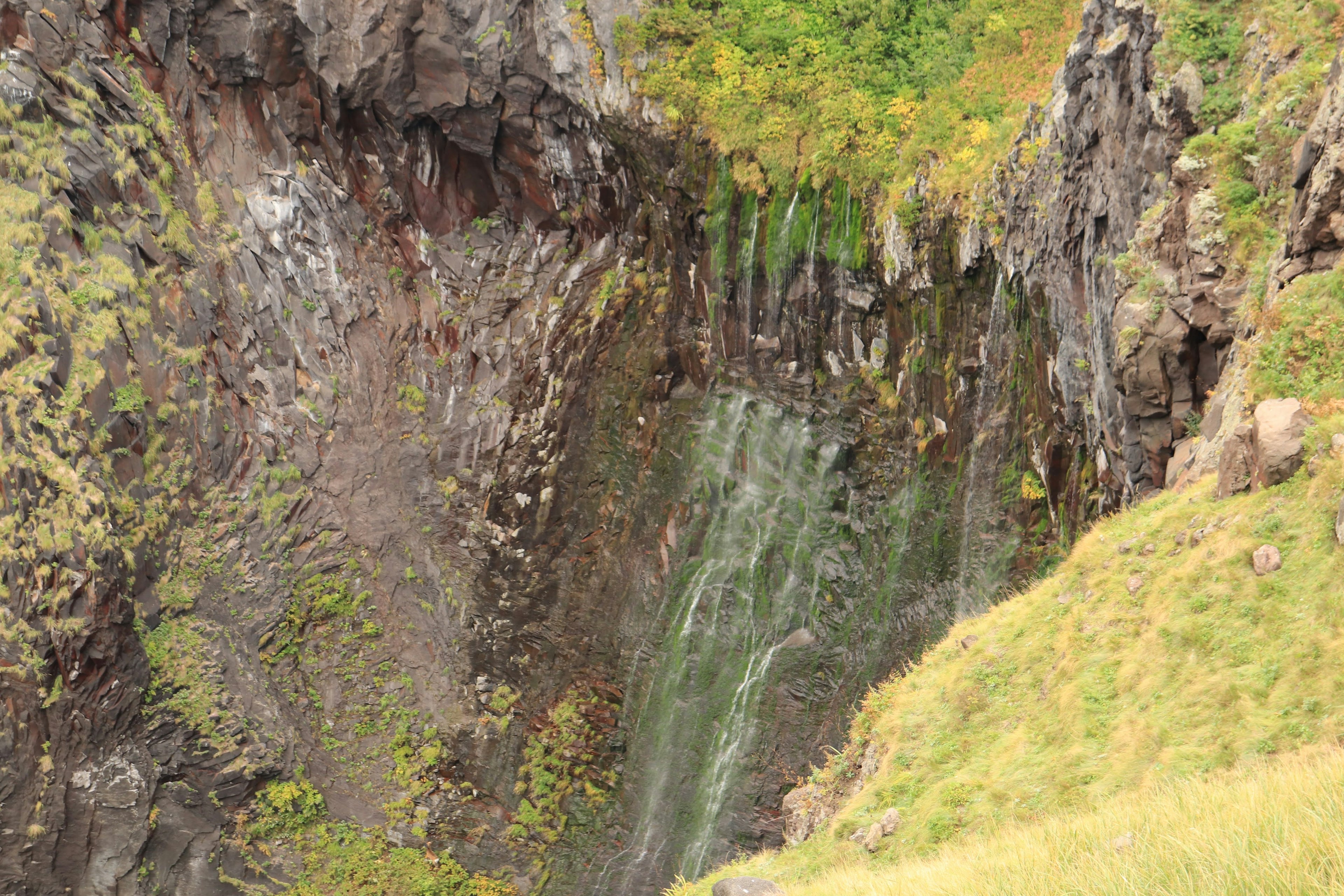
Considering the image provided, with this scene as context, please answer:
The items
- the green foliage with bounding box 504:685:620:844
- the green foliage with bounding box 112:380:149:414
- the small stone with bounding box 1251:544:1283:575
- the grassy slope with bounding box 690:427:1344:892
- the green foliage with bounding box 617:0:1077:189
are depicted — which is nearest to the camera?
the grassy slope with bounding box 690:427:1344:892

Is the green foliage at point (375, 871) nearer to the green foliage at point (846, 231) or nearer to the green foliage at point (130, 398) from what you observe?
the green foliage at point (130, 398)

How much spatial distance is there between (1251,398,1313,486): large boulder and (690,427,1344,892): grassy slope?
0.57 ft

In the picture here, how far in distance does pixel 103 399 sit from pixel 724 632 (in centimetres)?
1497

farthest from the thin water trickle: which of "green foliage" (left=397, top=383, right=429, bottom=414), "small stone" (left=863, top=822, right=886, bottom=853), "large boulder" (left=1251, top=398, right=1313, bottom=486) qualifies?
"small stone" (left=863, top=822, right=886, bottom=853)

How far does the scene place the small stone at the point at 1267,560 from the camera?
279 inches

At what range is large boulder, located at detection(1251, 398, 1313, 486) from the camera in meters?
7.67

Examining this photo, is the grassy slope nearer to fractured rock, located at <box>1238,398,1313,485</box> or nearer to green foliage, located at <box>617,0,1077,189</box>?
fractured rock, located at <box>1238,398,1313,485</box>

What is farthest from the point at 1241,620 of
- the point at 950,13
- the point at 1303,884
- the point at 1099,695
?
the point at 950,13

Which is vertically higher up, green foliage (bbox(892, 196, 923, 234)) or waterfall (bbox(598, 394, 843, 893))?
green foliage (bbox(892, 196, 923, 234))

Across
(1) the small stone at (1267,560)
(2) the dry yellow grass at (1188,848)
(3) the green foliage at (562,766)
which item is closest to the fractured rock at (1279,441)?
(1) the small stone at (1267,560)

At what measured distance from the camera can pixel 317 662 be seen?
20.3 meters

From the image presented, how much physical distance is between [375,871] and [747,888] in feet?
50.8

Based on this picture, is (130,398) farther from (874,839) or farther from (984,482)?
(984,482)

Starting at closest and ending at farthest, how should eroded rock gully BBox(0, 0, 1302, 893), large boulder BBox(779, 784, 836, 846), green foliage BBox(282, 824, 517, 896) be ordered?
1. large boulder BBox(779, 784, 836, 846)
2. eroded rock gully BBox(0, 0, 1302, 893)
3. green foliage BBox(282, 824, 517, 896)
